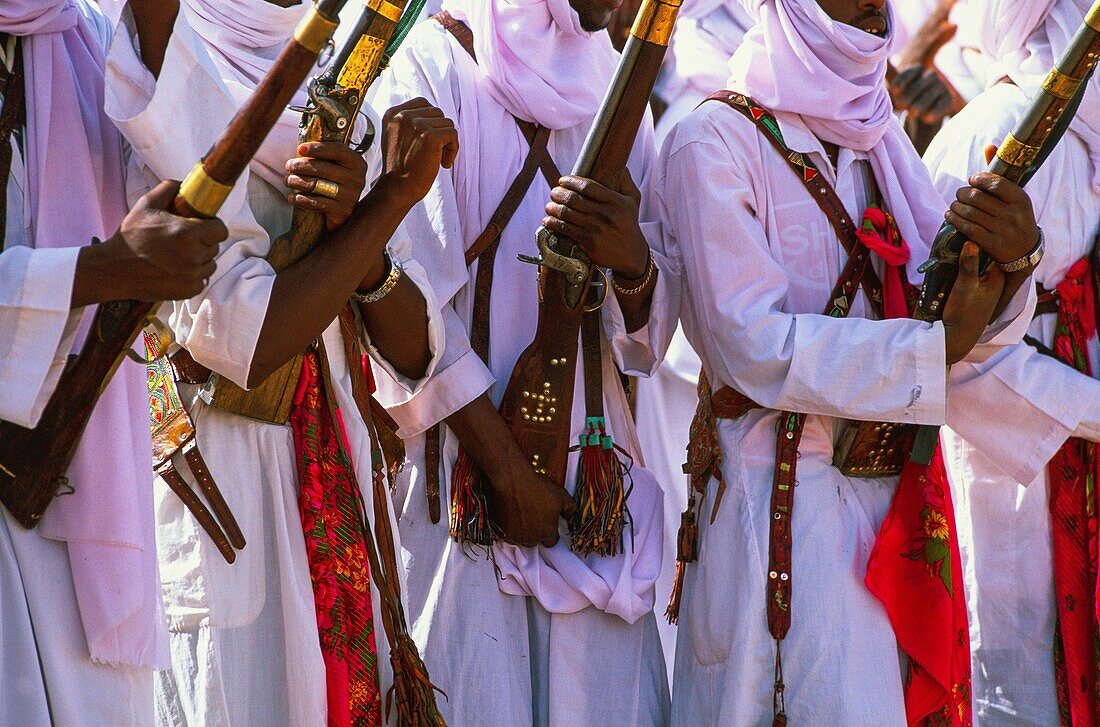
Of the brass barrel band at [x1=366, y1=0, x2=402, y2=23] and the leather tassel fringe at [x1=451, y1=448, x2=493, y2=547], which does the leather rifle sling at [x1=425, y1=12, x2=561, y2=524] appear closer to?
the leather tassel fringe at [x1=451, y1=448, x2=493, y2=547]

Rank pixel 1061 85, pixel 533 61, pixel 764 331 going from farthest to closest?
pixel 533 61 < pixel 764 331 < pixel 1061 85

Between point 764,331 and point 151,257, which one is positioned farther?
point 764,331

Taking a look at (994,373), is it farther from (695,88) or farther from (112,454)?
(695,88)

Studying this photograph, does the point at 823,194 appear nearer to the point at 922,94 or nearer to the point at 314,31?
the point at 314,31

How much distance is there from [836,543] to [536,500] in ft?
2.51

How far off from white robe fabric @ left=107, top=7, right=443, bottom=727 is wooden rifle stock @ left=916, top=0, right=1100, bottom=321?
147 centimetres

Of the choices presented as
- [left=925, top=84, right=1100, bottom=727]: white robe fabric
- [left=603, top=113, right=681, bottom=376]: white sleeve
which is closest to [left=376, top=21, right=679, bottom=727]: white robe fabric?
[left=603, top=113, right=681, bottom=376]: white sleeve

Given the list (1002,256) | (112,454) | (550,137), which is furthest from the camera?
(550,137)

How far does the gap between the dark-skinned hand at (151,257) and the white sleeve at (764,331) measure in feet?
5.63

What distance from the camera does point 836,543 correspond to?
412cm

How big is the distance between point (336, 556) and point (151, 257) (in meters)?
1.04

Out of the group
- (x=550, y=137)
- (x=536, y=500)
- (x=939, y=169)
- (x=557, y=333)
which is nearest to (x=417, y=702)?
(x=536, y=500)

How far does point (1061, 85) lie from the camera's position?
3846 millimetres

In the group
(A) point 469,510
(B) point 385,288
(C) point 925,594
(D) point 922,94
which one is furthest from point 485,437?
(D) point 922,94
